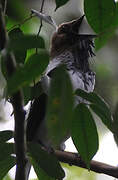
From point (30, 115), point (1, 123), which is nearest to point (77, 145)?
point (30, 115)

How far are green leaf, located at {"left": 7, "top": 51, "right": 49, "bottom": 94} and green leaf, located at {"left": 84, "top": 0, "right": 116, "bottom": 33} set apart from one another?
11.4 inches

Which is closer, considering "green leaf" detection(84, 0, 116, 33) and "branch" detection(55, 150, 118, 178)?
"green leaf" detection(84, 0, 116, 33)

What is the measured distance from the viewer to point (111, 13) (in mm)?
1105

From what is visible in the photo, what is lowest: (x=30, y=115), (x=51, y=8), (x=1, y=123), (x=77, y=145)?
(x=1, y=123)

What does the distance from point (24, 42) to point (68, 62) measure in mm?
1427

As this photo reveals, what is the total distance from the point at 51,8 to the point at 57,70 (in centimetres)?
215

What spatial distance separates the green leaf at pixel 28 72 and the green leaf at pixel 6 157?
41 cm

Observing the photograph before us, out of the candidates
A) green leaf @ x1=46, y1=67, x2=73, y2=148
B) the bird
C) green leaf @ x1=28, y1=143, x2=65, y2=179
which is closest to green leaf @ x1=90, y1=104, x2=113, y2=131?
green leaf @ x1=28, y1=143, x2=65, y2=179

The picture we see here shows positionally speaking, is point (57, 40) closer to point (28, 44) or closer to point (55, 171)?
point (55, 171)

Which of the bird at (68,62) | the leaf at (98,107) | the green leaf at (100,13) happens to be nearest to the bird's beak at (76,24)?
the bird at (68,62)

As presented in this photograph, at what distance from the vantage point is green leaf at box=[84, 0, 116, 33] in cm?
110

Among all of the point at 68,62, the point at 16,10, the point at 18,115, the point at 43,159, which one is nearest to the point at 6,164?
the point at 43,159

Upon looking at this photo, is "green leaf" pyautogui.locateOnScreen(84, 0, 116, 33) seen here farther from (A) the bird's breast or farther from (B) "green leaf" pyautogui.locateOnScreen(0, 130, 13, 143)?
(A) the bird's breast

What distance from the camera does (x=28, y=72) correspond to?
32.7 inches
